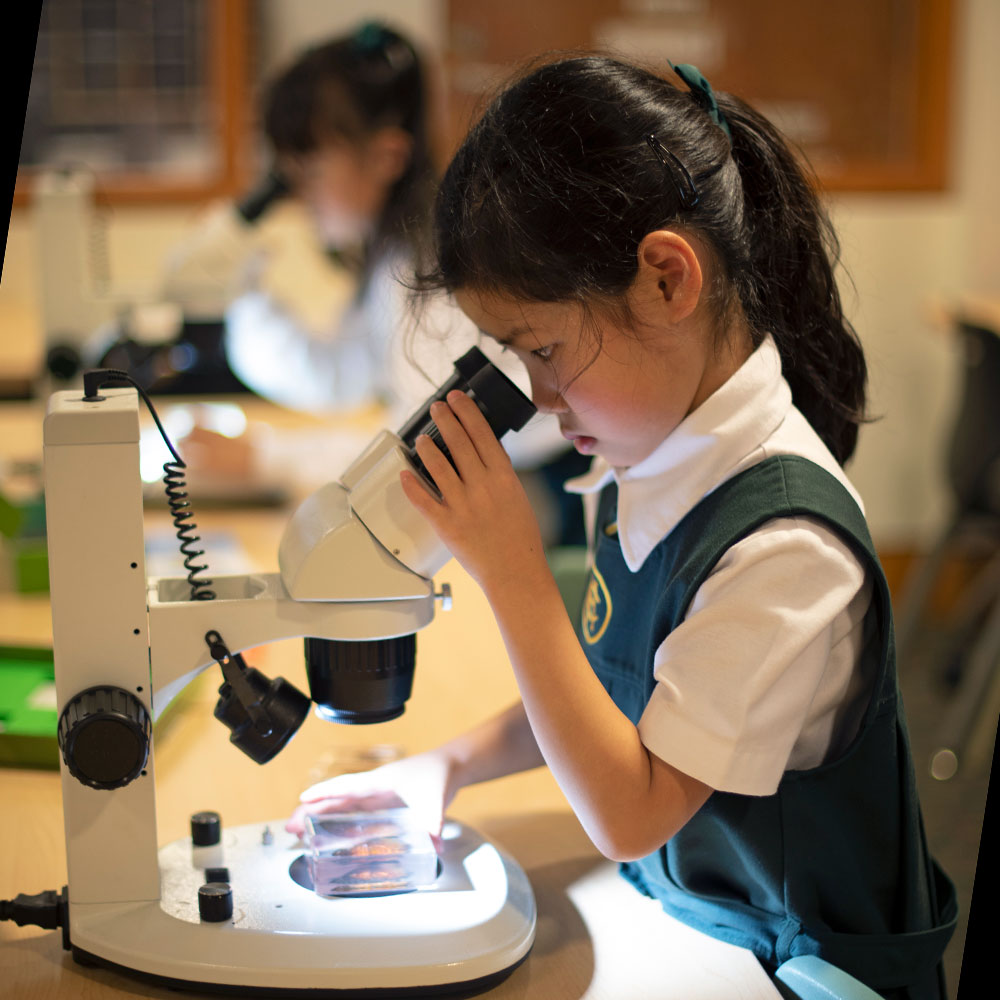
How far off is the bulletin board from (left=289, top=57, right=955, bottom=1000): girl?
2.64m

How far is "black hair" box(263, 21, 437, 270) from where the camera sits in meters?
1.94

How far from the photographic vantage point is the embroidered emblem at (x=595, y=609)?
100 centimetres

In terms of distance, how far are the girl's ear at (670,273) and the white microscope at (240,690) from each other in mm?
132

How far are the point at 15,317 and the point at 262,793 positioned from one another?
254 cm

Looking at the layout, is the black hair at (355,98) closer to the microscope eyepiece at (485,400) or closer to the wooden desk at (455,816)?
the wooden desk at (455,816)

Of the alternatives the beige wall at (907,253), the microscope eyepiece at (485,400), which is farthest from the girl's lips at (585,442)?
the beige wall at (907,253)

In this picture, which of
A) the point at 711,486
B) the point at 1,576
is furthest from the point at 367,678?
the point at 1,576

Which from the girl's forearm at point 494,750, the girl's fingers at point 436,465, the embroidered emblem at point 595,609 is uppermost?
the girl's fingers at point 436,465

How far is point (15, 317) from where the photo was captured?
10.5 feet

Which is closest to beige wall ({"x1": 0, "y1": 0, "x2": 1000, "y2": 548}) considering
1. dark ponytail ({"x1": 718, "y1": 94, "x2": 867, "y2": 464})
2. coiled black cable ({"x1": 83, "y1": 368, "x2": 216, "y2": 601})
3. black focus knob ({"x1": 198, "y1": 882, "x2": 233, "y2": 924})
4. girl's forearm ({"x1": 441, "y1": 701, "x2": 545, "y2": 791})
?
dark ponytail ({"x1": 718, "y1": 94, "x2": 867, "y2": 464})

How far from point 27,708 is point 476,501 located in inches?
22.8

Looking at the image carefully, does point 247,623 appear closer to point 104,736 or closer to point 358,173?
point 104,736

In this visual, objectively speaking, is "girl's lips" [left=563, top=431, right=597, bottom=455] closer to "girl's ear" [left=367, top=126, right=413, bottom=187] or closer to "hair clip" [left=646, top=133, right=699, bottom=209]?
"hair clip" [left=646, top=133, right=699, bottom=209]

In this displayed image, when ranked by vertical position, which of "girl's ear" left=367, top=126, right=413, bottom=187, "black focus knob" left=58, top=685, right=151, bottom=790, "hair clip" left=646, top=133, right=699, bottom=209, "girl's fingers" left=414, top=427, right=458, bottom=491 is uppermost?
"hair clip" left=646, top=133, right=699, bottom=209
